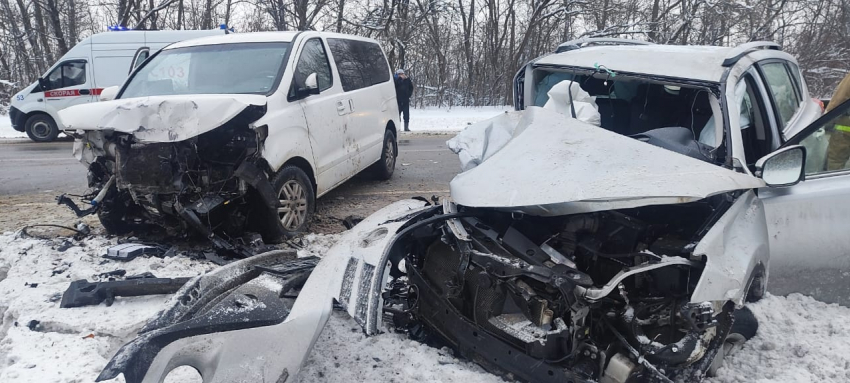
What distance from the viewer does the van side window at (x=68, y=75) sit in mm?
13891

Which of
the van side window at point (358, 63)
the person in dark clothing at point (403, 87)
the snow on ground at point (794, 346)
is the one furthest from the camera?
the person in dark clothing at point (403, 87)

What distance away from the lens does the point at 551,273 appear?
224 centimetres

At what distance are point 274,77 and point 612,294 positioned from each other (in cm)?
370

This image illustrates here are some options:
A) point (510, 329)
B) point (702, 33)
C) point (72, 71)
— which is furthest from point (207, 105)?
point (702, 33)

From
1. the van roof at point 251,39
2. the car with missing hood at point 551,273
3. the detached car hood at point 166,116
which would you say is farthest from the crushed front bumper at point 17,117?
the car with missing hood at point 551,273

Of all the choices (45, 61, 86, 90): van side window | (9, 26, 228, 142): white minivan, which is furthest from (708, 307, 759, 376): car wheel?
(45, 61, 86, 90): van side window

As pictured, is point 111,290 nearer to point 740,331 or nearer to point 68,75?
point 740,331

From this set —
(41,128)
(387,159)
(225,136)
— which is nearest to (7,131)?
→ (41,128)

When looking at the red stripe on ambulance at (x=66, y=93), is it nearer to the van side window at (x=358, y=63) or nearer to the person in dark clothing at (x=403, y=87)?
the person in dark clothing at (x=403, y=87)

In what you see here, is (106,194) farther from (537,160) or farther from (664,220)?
(664,220)

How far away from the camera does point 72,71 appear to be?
1391 cm

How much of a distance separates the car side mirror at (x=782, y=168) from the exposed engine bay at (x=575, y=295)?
307 mm

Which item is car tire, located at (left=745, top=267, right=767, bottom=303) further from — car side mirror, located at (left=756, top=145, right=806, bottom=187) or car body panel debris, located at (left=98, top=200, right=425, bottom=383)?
car body panel debris, located at (left=98, top=200, right=425, bottom=383)

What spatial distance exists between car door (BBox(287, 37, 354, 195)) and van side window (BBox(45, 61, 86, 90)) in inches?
438
